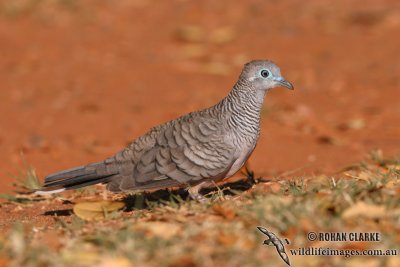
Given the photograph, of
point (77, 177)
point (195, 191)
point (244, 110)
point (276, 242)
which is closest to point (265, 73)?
point (244, 110)

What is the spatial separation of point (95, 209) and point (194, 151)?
0.82 metres

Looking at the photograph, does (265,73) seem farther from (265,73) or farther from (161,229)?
(161,229)

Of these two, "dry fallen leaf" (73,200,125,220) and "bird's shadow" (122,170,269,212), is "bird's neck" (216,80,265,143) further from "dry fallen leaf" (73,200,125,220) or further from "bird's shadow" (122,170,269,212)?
"dry fallen leaf" (73,200,125,220)

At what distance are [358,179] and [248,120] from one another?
901 mm

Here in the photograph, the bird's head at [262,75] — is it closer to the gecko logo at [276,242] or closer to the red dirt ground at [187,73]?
the red dirt ground at [187,73]

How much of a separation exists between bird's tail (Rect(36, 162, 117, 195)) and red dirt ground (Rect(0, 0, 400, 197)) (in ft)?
5.26

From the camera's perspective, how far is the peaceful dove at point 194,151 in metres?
5.73

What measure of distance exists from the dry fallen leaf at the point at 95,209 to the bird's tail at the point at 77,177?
0.69 ft

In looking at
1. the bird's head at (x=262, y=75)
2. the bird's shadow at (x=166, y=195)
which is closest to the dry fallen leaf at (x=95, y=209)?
the bird's shadow at (x=166, y=195)

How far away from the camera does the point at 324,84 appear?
39.5ft

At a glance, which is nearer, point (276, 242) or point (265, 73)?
point (276, 242)

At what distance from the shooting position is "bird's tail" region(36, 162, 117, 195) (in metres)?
5.94

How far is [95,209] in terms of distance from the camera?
5676mm

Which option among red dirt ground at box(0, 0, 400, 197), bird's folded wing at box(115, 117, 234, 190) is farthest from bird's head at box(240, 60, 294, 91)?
red dirt ground at box(0, 0, 400, 197)
